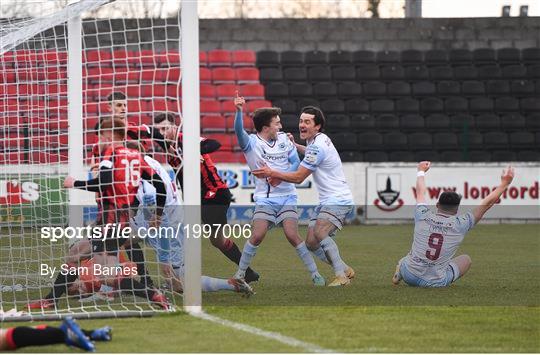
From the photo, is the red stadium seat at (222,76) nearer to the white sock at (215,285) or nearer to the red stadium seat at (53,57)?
the red stadium seat at (53,57)

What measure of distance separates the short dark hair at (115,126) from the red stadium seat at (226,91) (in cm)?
1598

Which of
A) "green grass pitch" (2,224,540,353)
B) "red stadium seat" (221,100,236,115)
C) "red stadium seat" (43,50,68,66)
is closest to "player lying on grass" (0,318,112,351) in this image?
"green grass pitch" (2,224,540,353)

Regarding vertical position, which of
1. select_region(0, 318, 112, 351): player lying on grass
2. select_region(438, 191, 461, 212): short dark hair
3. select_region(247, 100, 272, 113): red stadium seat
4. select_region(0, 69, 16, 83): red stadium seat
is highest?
select_region(0, 69, 16, 83): red stadium seat

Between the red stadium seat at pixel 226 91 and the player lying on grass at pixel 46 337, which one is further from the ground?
the red stadium seat at pixel 226 91

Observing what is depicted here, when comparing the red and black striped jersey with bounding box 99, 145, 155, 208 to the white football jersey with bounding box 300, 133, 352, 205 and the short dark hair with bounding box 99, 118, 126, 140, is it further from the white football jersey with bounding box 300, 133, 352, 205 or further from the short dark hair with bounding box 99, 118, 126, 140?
the white football jersey with bounding box 300, 133, 352, 205

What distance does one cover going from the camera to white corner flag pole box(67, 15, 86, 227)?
10.1m

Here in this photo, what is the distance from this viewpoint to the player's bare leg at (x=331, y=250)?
1082 cm

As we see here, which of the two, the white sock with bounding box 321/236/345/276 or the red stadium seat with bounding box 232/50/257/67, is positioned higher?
the red stadium seat with bounding box 232/50/257/67

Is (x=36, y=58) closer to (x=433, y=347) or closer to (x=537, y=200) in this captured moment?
(x=433, y=347)

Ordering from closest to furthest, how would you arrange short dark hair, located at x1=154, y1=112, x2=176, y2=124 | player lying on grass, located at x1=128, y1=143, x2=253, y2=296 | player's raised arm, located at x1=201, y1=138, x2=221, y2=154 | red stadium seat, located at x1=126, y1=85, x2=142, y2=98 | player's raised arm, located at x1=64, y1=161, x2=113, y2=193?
1. player's raised arm, located at x1=64, y1=161, x2=113, y2=193
2. short dark hair, located at x1=154, y1=112, x2=176, y2=124
3. player lying on grass, located at x1=128, y1=143, x2=253, y2=296
4. player's raised arm, located at x1=201, y1=138, x2=221, y2=154
5. red stadium seat, located at x1=126, y1=85, x2=142, y2=98

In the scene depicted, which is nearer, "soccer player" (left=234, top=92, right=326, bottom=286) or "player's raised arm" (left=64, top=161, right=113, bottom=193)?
"player's raised arm" (left=64, top=161, right=113, bottom=193)

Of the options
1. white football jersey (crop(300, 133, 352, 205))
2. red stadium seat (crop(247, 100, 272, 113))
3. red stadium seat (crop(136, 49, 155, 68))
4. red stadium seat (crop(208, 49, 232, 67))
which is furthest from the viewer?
red stadium seat (crop(208, 49, 232, 67))

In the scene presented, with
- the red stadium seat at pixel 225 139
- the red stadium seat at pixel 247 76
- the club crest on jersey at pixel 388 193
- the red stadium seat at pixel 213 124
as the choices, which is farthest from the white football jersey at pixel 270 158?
the red stadium seat at pixel 247 76

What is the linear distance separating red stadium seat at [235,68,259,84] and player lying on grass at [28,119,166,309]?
53.4 feet
